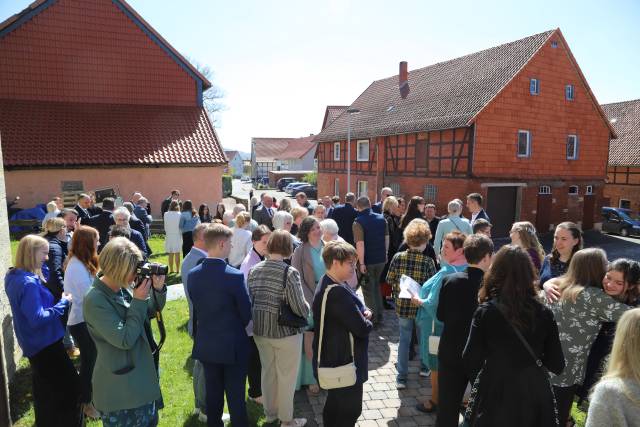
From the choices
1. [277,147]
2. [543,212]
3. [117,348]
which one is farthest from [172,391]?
[277,147]

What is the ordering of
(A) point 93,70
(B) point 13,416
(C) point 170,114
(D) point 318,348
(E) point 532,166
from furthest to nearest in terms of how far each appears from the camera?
(E) point 532,166 < (C) point 170,114 < (A) point 93,70 < (B) point 13,416 < (D) point 318,348

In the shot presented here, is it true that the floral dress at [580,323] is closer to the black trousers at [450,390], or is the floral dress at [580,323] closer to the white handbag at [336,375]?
the black trousers at [450,390]

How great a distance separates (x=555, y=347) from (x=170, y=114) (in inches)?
718

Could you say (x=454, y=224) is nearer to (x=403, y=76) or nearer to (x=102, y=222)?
(x=102, y=222)

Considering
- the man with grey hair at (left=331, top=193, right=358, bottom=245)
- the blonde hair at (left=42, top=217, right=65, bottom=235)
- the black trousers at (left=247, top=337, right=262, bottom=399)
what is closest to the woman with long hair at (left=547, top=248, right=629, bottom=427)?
the black trousers at (left=247, top=337, right=262, bottom=399)

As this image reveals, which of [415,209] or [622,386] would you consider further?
[415,209]

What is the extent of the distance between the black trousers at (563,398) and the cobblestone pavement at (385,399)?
1228 mm

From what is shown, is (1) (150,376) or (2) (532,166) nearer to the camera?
(1) (150,376)

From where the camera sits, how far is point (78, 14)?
55.9 ft

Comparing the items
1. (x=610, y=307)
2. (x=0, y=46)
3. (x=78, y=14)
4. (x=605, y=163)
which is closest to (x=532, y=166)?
(x=605, y=163)

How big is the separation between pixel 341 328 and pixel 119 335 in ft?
5.30

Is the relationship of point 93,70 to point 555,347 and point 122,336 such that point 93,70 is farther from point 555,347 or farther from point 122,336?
point 555,347

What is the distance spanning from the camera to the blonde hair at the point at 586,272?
345 cm

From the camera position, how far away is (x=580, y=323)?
138 inches
